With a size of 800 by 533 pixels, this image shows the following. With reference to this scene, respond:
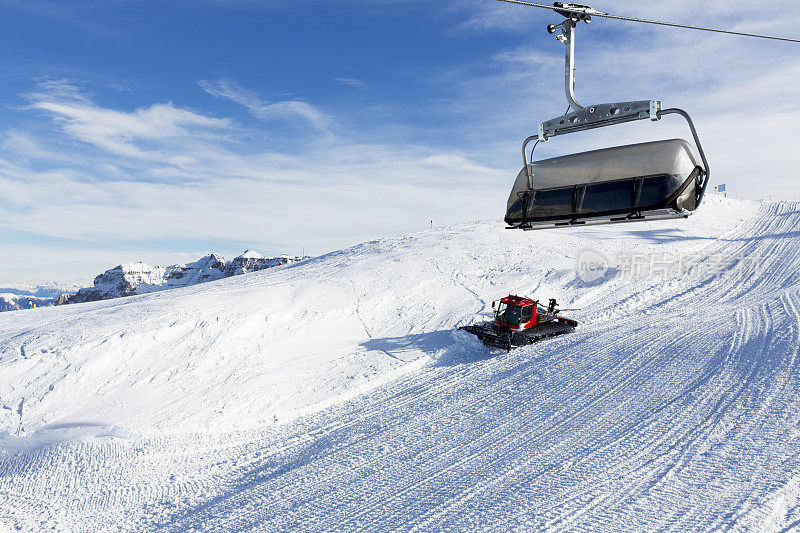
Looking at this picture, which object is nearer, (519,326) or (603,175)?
(603,175)

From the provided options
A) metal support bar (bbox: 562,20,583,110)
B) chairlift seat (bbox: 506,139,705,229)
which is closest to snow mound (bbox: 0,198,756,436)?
chairlift seat (bbox: 506,139,705,229)

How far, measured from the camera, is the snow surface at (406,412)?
21.1 feet

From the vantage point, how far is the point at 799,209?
31.1 metres

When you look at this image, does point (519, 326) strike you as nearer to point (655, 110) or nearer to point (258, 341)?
point (258, 341)

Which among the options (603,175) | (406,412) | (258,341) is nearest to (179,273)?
(258,341)

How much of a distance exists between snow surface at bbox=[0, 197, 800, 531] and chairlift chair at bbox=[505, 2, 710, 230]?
3.50 metres

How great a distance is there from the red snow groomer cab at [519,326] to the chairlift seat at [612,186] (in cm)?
660

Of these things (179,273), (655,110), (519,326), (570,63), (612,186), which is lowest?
(179,273)

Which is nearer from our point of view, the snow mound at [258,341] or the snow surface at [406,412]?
the snow surface at [406,412]

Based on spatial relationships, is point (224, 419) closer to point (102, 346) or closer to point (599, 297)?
point (102, 346)

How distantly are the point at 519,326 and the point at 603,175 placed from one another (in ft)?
25.5

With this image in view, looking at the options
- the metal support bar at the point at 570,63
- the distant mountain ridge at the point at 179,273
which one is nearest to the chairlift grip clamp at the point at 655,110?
the metal support bar at the point at 570,63

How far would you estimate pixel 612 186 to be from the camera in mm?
5957

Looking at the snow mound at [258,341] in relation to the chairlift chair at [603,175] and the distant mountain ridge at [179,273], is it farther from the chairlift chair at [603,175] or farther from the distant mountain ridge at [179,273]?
the distant mountain ridge at [179,273]
